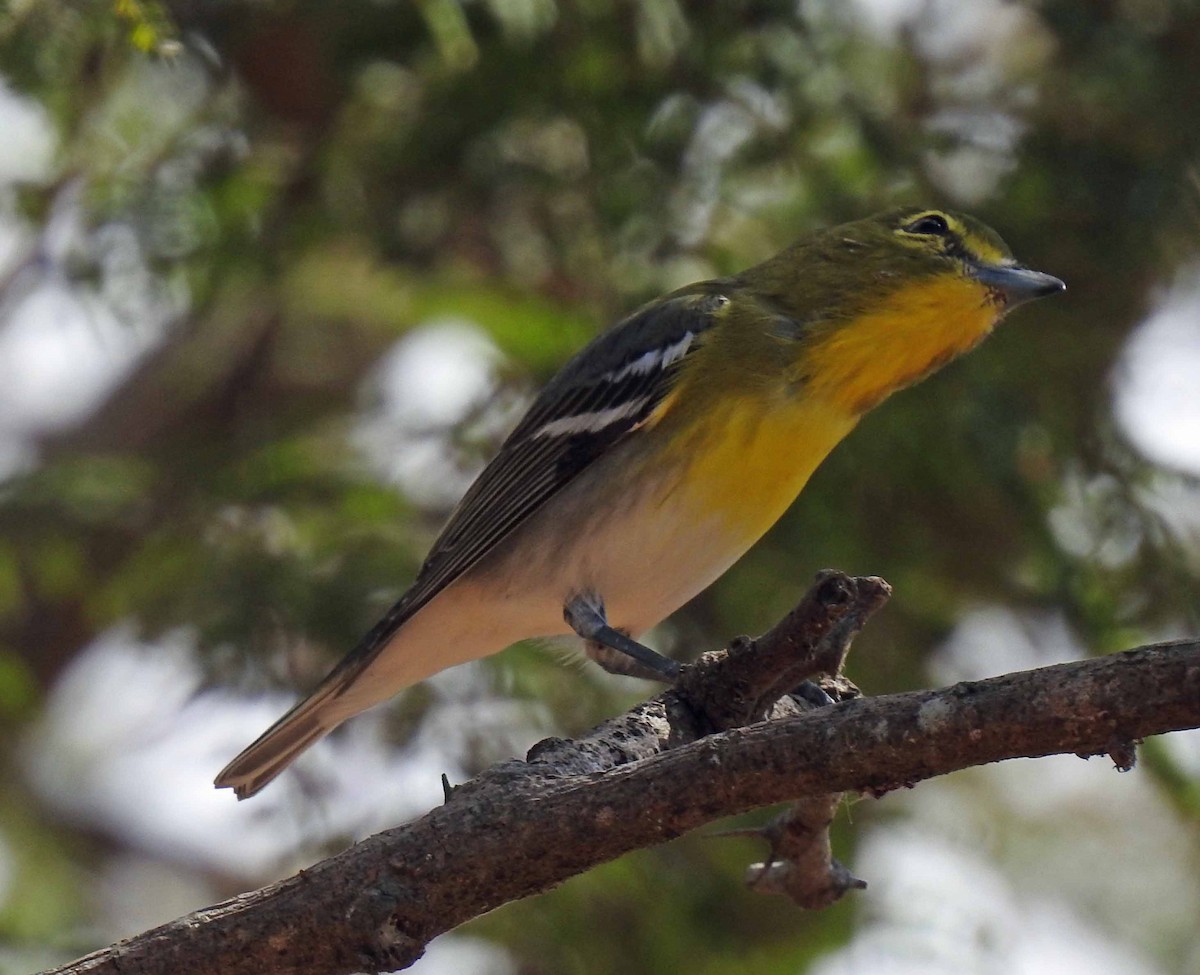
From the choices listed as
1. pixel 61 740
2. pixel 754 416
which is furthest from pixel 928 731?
pixel 61 740

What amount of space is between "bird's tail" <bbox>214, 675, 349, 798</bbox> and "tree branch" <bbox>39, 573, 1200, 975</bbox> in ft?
4.89

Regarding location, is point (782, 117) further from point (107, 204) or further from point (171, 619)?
point (171, 619)

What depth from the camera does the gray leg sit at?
173 inches

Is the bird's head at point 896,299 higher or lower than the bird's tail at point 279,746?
higher

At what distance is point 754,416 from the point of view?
451 centimetres

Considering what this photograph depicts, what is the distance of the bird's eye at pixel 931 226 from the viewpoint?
16.4 ft

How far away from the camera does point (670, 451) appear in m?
4.55

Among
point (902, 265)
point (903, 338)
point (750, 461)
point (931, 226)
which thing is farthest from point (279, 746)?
point (931, 226)

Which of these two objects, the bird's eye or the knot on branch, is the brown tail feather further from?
the bird's eye

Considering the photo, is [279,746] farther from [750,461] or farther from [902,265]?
[902,265]

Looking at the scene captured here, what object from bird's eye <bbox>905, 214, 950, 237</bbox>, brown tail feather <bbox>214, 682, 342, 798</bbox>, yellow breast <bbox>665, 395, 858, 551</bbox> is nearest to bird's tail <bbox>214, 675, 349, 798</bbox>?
brown tail feather <bbox>214, 682, 342, 798</bbox>

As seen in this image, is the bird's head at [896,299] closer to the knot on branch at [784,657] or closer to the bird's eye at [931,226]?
the bird's eye at [931,226]

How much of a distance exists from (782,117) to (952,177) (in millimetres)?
728

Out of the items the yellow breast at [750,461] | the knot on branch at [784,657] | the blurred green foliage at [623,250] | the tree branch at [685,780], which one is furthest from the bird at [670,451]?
the tree branch at [685,780]
